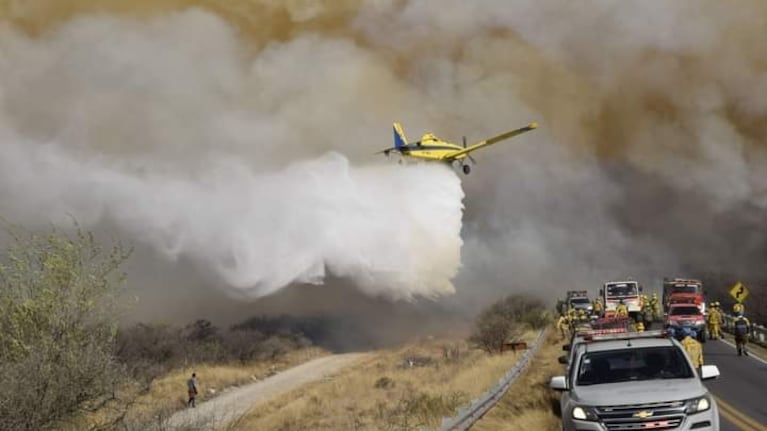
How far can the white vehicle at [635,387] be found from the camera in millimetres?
13547

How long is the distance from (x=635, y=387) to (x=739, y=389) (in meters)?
13.2

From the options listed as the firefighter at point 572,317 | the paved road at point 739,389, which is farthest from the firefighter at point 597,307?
the paved road at point 739,389

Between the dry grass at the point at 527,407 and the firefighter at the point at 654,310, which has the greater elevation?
the firefighter at the point at 654,310

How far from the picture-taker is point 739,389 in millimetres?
25797

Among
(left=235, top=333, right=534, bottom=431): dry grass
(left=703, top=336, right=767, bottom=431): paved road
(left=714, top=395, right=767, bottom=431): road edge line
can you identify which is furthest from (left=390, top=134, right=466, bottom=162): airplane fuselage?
(left=714, top=395, right=767, bottom=431): road edge line

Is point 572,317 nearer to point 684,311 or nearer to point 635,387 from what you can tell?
point 684,311

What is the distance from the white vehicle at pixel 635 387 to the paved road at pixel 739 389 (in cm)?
424

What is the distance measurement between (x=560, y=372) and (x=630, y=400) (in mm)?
16575

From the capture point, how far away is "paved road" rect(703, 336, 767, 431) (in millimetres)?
19641

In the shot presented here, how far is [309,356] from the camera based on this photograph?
80062 mm

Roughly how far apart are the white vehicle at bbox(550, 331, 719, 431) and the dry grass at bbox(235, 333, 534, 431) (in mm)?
6712

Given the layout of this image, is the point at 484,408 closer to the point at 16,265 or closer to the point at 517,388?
the point at 517,388

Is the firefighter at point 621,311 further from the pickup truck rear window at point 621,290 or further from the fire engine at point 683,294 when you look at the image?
the fire engine at point 683,294

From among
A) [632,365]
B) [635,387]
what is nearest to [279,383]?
[632,365]
